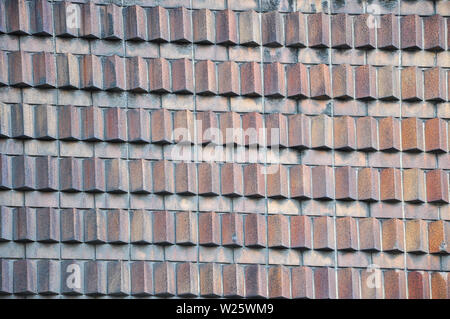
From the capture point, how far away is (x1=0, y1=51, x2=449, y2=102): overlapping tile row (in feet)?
27.6

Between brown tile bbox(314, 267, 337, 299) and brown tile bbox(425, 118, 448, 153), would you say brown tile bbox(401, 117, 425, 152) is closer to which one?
brown tile bbox(425, 118, 448, 153)

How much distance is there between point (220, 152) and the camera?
27.9 feet

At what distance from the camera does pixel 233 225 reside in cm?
840

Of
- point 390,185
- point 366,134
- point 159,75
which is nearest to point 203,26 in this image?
point 159,75

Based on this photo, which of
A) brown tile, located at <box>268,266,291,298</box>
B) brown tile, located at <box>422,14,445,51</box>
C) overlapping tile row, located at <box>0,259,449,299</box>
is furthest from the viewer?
brown tile, located at <box>422,14,445,51</box>

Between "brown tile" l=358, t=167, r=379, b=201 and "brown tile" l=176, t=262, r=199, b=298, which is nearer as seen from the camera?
"brown tile" l=176, t=262, r=199, b=298

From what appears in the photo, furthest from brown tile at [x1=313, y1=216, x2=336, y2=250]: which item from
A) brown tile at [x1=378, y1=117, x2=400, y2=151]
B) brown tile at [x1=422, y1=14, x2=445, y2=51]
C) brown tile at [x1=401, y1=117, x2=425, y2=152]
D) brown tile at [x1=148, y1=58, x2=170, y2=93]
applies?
brown tile at [x1=422, y1=14, x2=445, y2=51]

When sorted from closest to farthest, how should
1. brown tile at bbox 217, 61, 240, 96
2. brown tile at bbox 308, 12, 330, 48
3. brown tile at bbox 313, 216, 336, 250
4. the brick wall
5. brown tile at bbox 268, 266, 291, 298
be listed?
the brick wall, brown tile at bbox 268, 266, 291, 298, brown tile at bbox 313, 216, 336, 250, brown tile at bbox 217, 61, 240, 96, brown tile at bbox 308, 12, 330, 48

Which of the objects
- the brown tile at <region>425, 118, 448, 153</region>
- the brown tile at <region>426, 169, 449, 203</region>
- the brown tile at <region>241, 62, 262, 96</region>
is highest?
the brown tile at <region>241, 62, 262, 96</region>

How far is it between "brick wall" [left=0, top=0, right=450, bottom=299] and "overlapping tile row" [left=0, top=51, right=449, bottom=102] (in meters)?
0.01

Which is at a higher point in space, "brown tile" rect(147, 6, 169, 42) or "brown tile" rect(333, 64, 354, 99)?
"brown tile" rect(147, 6, 169, 42)

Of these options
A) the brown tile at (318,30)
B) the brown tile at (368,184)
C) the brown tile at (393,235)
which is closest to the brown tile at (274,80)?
the brown tile at (318,30)

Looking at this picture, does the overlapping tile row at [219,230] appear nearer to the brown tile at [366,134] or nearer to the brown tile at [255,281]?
the brown tile at [255,281]
